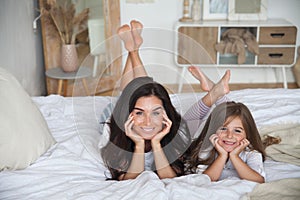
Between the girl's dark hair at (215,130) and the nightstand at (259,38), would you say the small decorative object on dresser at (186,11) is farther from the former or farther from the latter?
the girl's dark hair at (215,130)

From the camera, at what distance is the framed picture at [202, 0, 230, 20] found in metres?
3.42

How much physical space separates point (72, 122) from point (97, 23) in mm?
1584

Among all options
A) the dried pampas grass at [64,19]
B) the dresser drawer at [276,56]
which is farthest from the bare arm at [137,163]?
the dresser drawer at [276,56]

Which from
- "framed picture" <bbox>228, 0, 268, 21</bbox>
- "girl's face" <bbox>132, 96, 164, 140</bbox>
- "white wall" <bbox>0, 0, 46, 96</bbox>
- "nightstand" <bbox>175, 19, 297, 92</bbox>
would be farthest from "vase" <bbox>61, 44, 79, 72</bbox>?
"girl's face" <bbox>132, 96, 164, 140</bbox>

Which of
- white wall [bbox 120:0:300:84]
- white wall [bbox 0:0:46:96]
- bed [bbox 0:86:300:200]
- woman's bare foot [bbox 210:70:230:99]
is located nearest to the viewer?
bed [bbox 0:86:300:200]

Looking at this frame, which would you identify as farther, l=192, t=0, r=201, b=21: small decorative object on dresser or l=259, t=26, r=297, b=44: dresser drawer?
l=192, t=0, r=201, b=21: small decorative object on dresser

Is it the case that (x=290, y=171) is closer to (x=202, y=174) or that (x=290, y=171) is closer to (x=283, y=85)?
(x=202, y=174)

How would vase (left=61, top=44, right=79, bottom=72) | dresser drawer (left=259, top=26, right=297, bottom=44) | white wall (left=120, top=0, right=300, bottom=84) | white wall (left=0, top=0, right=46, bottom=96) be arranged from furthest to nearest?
white wall (left=120, top=0, right=300, bottom=84) → dresser drawer (left=259, top=26, right=297, bottom=44) → vase (left=61, top=44, right=79, bottom=72) → white wall (left=0, top=0, right=46, bottom=96)

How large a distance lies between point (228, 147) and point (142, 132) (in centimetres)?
30

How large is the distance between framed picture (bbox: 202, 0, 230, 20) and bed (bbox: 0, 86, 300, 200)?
164cm

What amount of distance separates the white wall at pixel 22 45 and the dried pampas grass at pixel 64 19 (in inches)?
4.9

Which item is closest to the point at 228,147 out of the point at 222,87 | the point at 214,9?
the point at 222,87

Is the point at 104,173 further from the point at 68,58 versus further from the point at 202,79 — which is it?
the point at 68,58

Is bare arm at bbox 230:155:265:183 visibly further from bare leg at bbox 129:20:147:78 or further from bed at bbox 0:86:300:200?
bare leg at bbox 129:20:147:78
